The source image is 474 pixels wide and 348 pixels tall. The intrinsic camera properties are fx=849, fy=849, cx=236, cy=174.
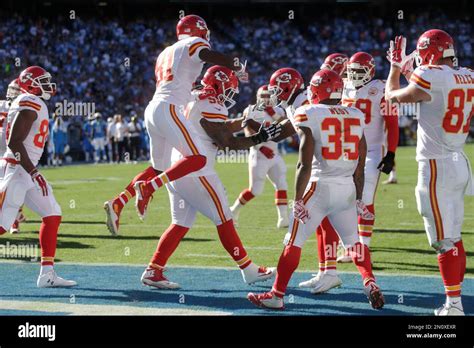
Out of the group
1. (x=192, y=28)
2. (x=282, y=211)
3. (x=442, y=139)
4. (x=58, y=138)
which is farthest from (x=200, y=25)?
(x=58, y=138)

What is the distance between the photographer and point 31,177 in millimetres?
7203

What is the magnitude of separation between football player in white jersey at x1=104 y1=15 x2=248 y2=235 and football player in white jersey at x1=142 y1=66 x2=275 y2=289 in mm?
140

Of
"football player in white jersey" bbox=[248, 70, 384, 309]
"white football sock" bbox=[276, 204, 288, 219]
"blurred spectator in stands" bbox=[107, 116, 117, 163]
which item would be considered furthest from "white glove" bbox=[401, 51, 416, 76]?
"blurred spectator in stands" bbox=[107, 116, 117, 163]

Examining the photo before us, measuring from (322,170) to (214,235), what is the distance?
15.7ft

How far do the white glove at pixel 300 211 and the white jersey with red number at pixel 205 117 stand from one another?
127cm

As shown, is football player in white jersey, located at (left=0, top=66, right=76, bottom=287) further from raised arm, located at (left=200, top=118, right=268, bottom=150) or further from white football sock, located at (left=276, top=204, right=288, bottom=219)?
white football sock, located at (left=276, top=204, right=288, bottom=219)

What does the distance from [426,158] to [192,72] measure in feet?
7.26

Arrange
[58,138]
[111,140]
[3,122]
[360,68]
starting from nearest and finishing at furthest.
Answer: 1. [360,68]
2. [3,122]
3. [58,138]
4. [111,140]

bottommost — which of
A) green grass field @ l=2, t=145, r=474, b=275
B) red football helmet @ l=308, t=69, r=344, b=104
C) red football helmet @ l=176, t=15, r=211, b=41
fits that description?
green grass field @ l=2, t=145, r=474, b=275

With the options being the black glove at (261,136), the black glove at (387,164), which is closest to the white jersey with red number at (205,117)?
the black glove at (261,136)

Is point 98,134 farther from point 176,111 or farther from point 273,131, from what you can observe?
point 273,131

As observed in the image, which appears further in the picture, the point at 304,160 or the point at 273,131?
the point at 273,131

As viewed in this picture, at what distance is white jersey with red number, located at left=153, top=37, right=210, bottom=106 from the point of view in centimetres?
720

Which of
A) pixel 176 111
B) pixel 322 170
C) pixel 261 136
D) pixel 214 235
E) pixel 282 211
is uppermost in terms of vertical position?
pixel 176 111
